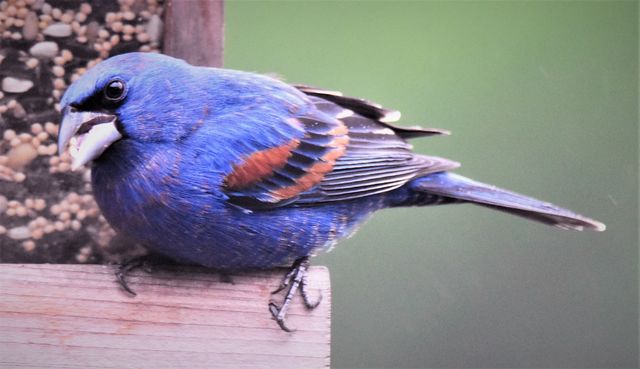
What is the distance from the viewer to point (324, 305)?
3.26 meters

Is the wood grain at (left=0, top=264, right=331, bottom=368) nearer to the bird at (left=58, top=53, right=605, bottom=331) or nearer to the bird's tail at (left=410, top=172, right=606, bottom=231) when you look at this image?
the bird at (left=58, top=53, right=605, bottom=331)

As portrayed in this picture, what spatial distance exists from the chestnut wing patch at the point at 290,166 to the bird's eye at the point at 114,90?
1.19 feet

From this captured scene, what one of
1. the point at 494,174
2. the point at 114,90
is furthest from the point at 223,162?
the point at 494,174

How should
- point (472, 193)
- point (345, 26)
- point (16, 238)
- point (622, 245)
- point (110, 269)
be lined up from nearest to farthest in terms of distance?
point (110, 269)
point (16, 238)
point (472, 193)
point (345, 26)
point (622, 245)

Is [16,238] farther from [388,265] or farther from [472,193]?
[388,265]

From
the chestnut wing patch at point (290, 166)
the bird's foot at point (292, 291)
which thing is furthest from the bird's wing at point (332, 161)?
the bird's foot at point (292, 291)

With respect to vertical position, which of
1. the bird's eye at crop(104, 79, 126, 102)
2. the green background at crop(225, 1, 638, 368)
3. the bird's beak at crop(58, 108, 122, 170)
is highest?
the bird's eye at crop(104, 79, 126, 102)

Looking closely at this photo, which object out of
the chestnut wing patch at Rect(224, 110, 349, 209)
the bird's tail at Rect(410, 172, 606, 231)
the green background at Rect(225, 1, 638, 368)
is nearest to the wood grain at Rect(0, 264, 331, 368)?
the chestnut wing patch at Rect(224, 110, 349, 209)

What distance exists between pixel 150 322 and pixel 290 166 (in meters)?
0.61

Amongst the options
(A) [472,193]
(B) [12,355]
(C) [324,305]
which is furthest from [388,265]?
(B) [12,355]

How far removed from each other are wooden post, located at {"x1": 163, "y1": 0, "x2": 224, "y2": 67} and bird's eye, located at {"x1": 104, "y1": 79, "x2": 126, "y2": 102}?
1.62 feet

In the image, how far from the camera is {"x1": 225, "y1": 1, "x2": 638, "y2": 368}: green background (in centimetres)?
491

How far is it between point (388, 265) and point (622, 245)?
3.42 ft

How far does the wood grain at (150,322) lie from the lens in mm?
3006
